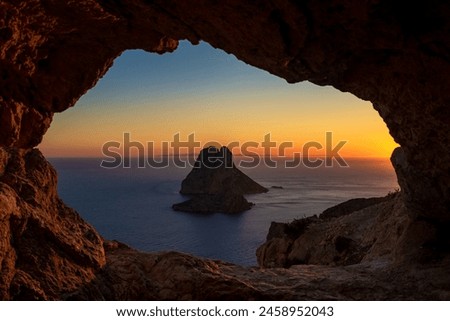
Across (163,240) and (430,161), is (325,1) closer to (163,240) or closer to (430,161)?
(430,161)

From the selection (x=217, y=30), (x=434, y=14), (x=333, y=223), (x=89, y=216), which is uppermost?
(x=434, y=14)

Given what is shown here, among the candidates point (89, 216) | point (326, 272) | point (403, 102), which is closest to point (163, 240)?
point (89, 216)

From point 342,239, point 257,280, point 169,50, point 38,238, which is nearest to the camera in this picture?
point 38,238

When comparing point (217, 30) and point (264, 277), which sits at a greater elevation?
point (217, 30)

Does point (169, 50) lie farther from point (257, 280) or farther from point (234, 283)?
point (257, 280)

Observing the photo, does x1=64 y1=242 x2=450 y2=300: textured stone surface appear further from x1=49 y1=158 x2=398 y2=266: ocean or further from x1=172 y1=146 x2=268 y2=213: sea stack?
x1=172 y1=146 x2=268 y2=213: sea stack

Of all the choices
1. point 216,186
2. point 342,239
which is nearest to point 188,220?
point 216,186
